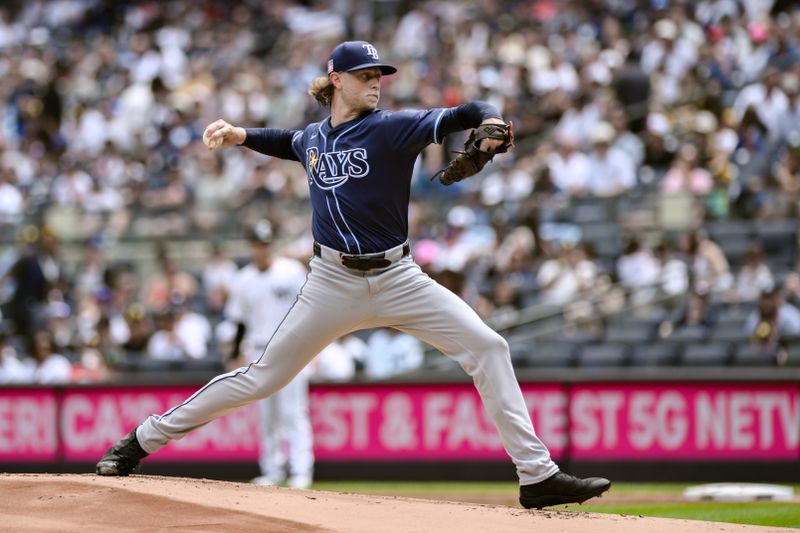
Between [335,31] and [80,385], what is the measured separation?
32.8 feet

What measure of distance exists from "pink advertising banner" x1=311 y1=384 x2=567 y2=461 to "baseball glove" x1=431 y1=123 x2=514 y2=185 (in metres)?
6.09

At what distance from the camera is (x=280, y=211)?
1691 centimetres

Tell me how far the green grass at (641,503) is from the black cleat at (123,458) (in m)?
2.43

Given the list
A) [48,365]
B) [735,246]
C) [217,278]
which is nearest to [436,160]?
[217,278]

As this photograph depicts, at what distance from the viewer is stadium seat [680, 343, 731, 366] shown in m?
12.7

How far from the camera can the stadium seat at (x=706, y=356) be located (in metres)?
12.7

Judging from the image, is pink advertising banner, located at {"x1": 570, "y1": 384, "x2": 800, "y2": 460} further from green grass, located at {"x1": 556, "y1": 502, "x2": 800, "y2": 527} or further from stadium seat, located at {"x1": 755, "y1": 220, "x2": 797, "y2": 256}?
stadium seat, located at {"x1": 755, "y1": 220, "x2": 797, "y2": 256}

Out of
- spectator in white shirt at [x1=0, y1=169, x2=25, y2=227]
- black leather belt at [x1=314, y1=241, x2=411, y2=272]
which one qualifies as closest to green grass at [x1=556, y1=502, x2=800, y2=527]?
black leather belt at [x1=314, y1=241, x2=411, y2=272]

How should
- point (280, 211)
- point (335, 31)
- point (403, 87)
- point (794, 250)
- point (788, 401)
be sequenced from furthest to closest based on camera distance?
point (335, 31), point (403, 87), point (280, 211), point (794, 250), point (788, 401)

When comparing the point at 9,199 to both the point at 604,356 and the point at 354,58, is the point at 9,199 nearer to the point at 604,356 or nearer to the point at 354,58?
the point at 604,356

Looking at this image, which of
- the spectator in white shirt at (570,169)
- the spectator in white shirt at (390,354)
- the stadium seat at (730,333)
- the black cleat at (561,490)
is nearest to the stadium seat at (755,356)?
the stadium seat at (730,333)

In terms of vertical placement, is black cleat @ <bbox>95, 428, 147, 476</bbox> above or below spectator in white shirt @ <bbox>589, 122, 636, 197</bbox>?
below

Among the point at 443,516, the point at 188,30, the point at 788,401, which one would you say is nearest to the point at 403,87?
the point at 188,30

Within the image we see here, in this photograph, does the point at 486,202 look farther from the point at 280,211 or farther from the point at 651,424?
the point at 651,424
